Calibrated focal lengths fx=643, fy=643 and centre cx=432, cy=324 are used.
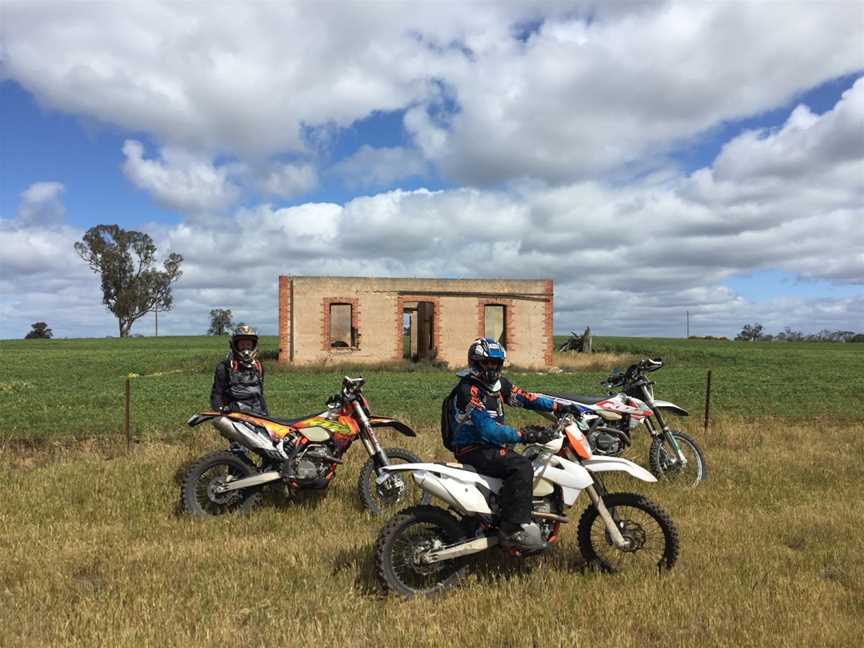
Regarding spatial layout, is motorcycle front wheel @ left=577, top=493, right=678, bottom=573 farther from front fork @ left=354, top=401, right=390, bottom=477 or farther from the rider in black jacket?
the rider in black jacket

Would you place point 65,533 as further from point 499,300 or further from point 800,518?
point 499,300

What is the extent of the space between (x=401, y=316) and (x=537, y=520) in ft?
80.1

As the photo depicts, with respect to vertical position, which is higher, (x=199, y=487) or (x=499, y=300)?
(x=499, y=300)

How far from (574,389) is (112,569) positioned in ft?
57.0

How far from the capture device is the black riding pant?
4.37 meters

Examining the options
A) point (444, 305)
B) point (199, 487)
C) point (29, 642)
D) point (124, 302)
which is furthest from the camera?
point (124, 302)

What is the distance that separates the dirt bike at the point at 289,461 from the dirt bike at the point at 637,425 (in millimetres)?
2198

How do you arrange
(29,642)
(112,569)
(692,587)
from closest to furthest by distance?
(29,642) < (692,587) < (112,569)

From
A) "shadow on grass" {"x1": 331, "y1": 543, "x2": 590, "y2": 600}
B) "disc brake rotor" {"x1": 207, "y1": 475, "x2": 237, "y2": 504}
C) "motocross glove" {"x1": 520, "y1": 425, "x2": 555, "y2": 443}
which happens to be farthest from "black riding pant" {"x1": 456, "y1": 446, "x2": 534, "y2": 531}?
"disc brake rotor" {"x1": 207, "y1": 475, "x2": 237, "y2": 504}

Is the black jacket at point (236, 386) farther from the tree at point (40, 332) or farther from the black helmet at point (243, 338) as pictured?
the tree at point (40, 332)

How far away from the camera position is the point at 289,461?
6.02 meters

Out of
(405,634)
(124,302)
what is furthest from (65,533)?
(124,302)

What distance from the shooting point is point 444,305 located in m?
29.2

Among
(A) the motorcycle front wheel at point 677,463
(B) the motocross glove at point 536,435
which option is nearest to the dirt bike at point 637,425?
(A) the motorcycle front wheel at point 677,463
